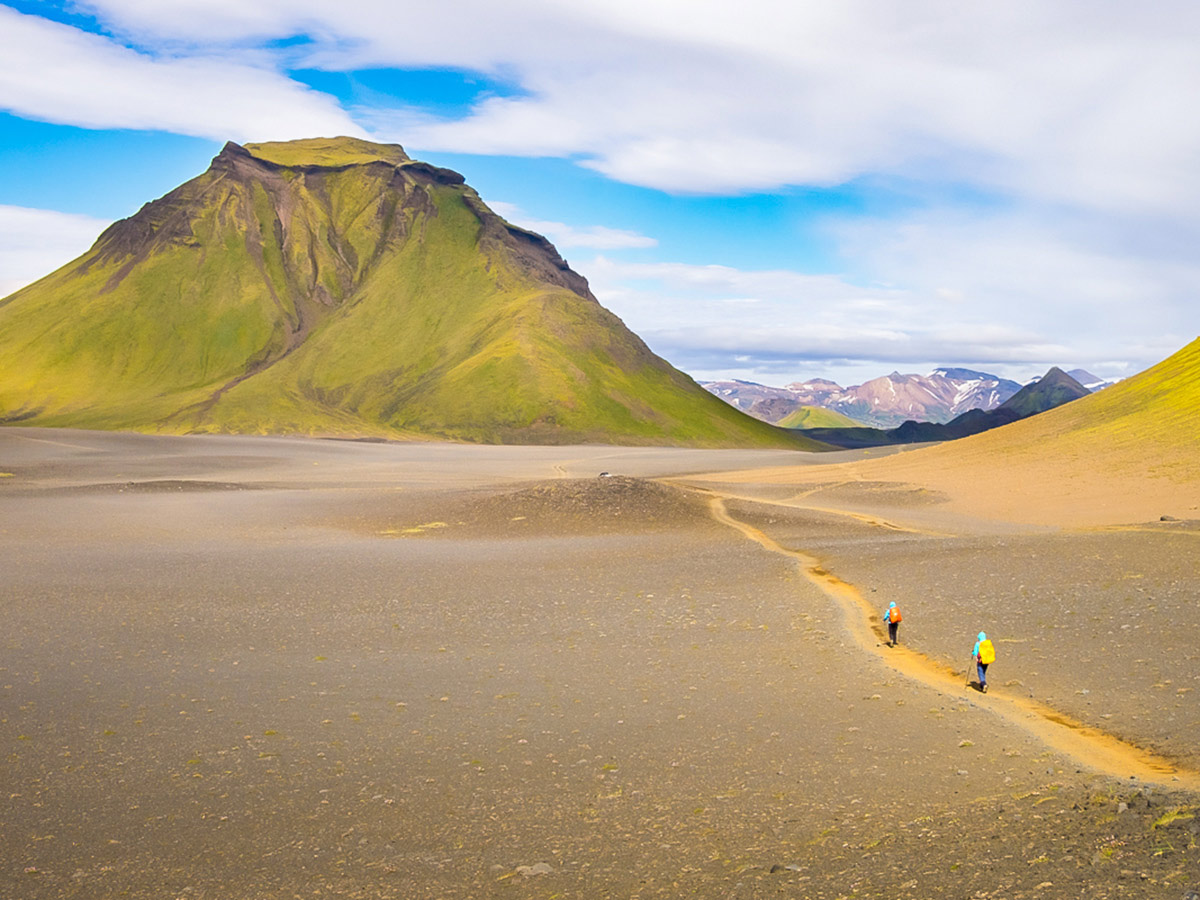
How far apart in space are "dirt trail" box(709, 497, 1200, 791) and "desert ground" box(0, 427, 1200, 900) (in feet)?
0.17

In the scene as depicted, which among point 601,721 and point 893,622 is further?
point 893,622

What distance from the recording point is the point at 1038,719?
10.1m

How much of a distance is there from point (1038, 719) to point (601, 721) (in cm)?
493

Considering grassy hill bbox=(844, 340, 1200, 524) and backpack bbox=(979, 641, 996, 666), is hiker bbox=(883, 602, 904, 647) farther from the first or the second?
grassy hill bbox=(844, 340, 1200, 524)

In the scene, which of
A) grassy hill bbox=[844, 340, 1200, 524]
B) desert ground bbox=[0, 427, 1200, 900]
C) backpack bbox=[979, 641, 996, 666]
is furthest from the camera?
grassy hill bbox=[844, 340, 1200, 524]

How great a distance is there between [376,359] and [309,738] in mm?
172495

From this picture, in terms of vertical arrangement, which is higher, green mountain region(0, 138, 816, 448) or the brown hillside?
green mountain region(0, 138, 816, 448)

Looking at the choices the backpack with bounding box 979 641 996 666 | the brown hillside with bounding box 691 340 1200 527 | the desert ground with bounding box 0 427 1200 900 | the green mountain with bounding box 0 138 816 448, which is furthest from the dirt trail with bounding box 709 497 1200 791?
the green mountain with bounding box 0 138 816 448

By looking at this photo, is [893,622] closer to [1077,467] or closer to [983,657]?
[983,657]

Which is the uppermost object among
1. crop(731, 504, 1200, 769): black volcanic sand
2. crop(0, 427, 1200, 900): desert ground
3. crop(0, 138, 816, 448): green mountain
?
crop(0, 138, 816, 448): green mountain

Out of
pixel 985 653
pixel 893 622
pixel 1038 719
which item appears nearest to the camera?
pixel 1038 719

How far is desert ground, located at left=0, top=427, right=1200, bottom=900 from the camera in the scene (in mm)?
6691

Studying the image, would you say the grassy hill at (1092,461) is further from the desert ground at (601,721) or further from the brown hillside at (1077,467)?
the desert ground at (601,721)

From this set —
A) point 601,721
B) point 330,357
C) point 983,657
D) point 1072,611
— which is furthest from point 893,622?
point 330,357
